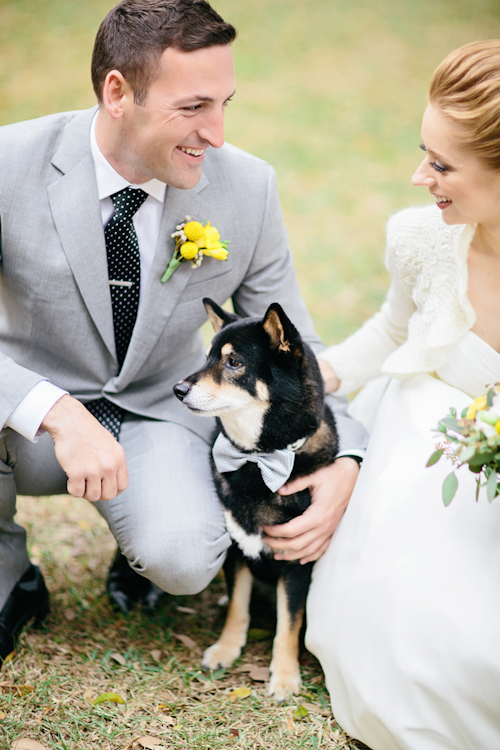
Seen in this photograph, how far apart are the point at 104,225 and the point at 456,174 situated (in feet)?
4.01

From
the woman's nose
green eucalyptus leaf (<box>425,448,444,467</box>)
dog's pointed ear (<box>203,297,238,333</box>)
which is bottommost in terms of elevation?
dog's pointed ear (<box>203,297,238,333</box>)

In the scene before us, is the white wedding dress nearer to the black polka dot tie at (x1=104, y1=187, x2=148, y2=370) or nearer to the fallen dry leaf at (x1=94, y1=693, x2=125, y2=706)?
the fallen dry leaf at (x1=94, y1=693, x2=125, y2=706)

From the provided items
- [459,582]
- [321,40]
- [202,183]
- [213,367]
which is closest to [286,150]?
[321,40]

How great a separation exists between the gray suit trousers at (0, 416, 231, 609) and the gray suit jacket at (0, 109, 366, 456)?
0.14 metres

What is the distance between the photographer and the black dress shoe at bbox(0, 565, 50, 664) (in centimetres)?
231

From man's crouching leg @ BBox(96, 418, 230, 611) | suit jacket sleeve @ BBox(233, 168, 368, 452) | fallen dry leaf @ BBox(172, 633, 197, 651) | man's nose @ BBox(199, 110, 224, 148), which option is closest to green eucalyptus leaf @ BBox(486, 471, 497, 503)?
suit jacket sleeve @ BBox(233, 168, 368, 452)

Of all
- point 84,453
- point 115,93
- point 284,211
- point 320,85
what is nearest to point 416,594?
point 84,453

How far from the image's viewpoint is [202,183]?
237 centimetres

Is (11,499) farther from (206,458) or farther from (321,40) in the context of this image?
(321,40)

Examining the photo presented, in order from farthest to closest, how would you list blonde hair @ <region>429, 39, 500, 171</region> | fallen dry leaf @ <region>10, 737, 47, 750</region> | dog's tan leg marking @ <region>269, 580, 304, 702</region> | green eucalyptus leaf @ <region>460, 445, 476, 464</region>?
dog's tan leg marking @ <region>269, 580, 304, 702</region> < fallen dry leaf @ <region>10, 737, 47, 750</region> < blonde hair @ <region>429, 39, 500, 171</region> < green eucalyptus leaf @ <region>460, 445, 476, 464</region>

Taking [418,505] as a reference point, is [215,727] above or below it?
below

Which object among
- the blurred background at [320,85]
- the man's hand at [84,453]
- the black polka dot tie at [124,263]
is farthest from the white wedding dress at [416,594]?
the blurred background at [320,85]

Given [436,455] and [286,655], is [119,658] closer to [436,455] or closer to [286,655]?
[286,655]

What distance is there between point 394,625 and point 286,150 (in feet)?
21.7
